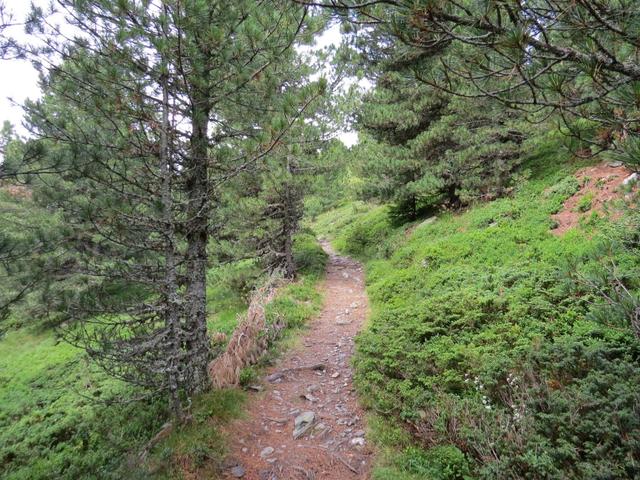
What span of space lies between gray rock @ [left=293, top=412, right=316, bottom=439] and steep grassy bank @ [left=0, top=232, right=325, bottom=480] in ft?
3.14

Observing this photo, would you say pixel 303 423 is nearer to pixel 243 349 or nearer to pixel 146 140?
pixel 243 349

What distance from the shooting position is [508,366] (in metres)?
4.54

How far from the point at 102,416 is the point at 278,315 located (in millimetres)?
4128

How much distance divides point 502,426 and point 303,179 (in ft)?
28.7

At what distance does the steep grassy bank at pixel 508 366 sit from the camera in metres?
3.31

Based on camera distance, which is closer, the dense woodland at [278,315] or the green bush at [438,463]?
the dense woodland at [278,315]

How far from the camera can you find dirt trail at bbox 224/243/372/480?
439cm

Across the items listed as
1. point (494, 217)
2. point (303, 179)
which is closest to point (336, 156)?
point (303, 179)

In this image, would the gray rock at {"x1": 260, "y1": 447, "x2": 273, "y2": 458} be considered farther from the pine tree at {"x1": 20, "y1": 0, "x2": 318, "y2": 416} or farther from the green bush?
the green bush

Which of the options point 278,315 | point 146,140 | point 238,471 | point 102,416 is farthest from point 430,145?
point 102,416

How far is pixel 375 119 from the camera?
12938 mm

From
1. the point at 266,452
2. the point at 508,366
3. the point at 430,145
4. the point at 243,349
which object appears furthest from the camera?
the point at 430,145

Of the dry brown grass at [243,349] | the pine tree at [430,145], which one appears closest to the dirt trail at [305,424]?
the dry brown grass at [243,349]

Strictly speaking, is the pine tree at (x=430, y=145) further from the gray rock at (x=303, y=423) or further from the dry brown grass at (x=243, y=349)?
the gray rock at (x=303, y=423)
